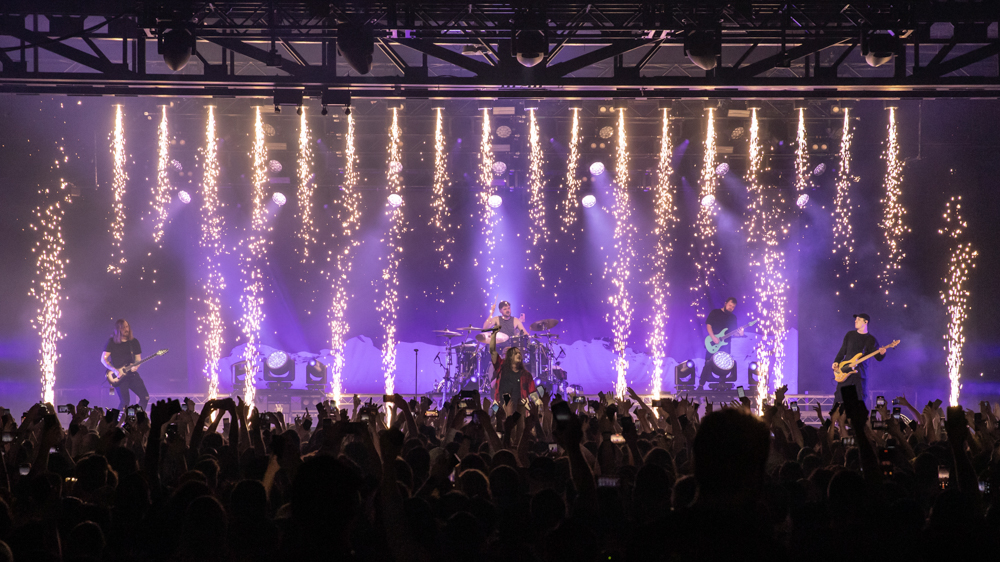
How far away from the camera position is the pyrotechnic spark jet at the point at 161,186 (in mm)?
14534

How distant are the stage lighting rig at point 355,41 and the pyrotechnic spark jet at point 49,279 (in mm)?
9558

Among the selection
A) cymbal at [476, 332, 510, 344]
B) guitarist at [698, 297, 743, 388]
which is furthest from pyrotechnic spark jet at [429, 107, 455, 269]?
guitarist at [698, 297, 743, 388]

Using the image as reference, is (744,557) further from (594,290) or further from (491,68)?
(594,290)

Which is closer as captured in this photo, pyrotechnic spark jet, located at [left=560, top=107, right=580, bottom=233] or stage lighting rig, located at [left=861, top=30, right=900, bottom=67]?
stage lighting rig, located at [left=861, top=30, right=900, bottom=67]

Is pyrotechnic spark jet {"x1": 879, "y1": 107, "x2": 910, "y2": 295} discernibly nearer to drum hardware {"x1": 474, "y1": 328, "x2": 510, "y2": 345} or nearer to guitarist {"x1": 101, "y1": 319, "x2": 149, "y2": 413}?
drum hardware {"x1": 474, "y1": 328, "x2": 510, "y2": 345}

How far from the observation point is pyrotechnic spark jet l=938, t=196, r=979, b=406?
14.4m

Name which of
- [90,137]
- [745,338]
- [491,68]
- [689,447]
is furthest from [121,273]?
[689,447]

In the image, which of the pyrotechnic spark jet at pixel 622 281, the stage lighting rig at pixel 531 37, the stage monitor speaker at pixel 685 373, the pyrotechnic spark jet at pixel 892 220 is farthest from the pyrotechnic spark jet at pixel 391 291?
A: the pyrotechnic spark jet at pixel 892 220

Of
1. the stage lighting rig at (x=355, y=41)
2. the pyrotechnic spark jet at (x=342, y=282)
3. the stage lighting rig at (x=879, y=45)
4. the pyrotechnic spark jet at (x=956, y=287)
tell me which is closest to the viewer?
the stage lighting rig at (x=879, y=45)

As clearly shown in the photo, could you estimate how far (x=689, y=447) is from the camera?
4453mm

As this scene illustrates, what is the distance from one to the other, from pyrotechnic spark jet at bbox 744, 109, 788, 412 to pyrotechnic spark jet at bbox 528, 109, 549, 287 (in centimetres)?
408

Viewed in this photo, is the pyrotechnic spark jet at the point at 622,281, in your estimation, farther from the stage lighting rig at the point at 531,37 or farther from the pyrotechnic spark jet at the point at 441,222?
the stage lighting rig at the point at 531,37

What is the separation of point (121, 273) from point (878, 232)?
1447 centimetres

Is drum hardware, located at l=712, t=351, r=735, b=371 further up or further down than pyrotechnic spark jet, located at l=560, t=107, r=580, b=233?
further down
